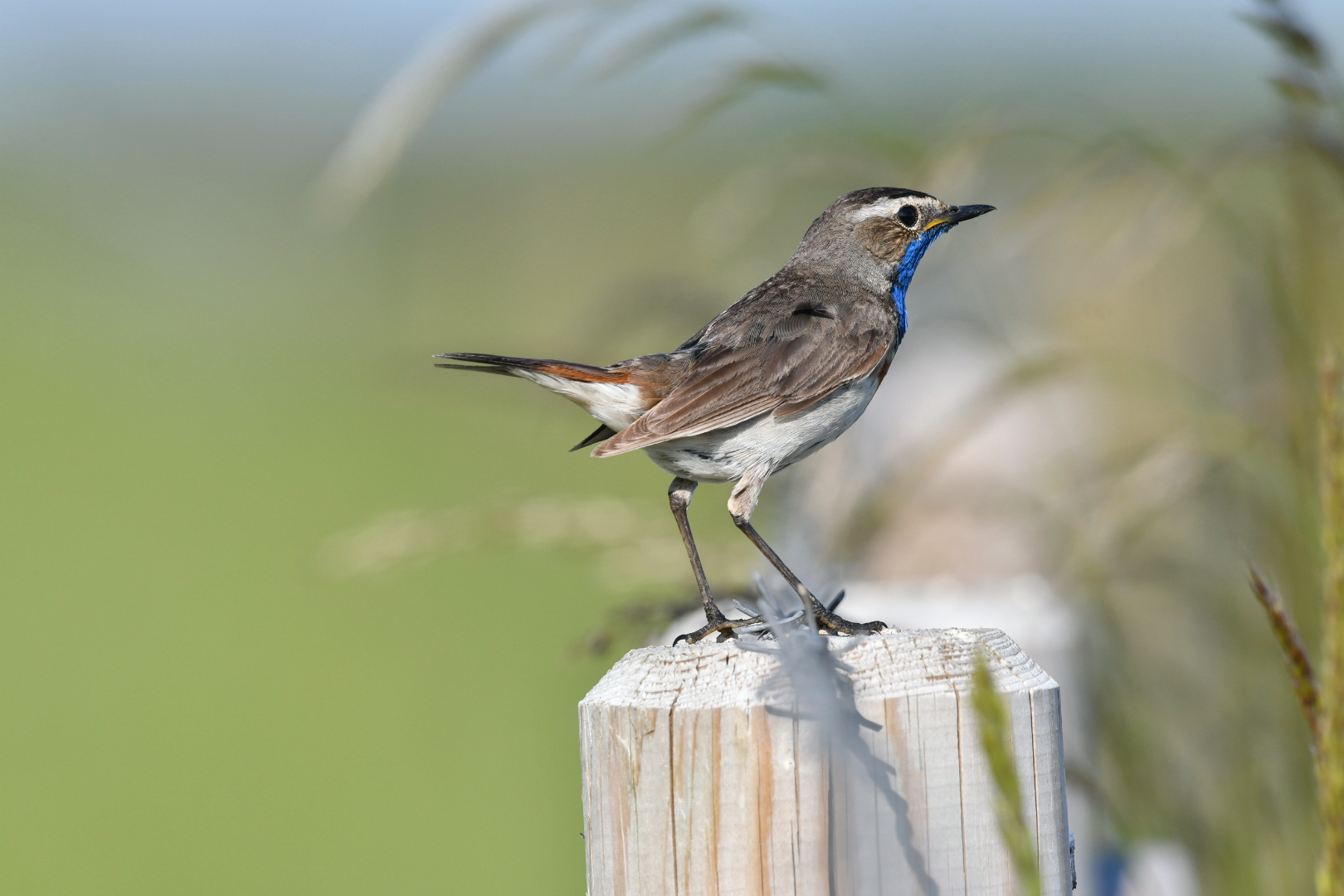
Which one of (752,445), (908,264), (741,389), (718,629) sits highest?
(908,264)

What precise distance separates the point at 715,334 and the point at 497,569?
10.6m

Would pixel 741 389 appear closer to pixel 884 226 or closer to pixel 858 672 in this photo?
pixel 884 226

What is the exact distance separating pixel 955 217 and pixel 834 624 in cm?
156

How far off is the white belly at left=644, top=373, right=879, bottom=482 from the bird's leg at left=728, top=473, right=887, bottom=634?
34 millimetres

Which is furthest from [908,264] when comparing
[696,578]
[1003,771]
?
[1003,771]

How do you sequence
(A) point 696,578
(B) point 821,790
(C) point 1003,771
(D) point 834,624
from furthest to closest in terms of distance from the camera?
(A) point 696,578 → (D) point 834,624 → (B) point 821,790 → (C) point 1003,771

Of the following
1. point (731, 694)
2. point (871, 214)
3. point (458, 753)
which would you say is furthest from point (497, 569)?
point (731, 694)

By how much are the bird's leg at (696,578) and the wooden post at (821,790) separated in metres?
0.97

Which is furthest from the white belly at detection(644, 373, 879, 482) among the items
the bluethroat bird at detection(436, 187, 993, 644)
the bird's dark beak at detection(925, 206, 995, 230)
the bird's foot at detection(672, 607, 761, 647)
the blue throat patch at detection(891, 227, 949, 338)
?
the bird's dark beak at detection(925, 206, 995, 230)

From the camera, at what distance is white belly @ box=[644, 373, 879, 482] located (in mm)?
3045

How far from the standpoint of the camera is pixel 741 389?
3.03m

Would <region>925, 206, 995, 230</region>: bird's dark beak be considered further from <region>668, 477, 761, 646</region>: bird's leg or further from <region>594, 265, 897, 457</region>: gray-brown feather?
<region>668, 477, 761, 646</region>: bird's leg

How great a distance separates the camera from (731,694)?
156cm

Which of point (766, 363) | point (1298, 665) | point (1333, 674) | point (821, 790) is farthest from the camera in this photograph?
point (766, 363)
